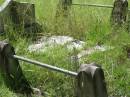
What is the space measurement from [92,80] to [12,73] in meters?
1.21

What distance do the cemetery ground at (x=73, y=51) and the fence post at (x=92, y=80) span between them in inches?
27.0

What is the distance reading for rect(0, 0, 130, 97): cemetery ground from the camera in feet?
12.5

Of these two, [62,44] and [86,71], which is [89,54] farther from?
[86,71]

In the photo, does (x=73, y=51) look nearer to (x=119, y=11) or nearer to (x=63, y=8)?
(x=119, y=11)

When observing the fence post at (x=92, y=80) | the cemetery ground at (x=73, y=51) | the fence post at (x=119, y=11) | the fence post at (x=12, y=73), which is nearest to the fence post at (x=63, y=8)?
the cemetery ground at (x=73, y=51)

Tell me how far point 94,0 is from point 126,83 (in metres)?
4.62

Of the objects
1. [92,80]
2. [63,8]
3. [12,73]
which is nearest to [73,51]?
[12,73]

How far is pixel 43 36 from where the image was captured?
19.0ft

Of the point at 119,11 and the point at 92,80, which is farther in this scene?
the point at 119,11

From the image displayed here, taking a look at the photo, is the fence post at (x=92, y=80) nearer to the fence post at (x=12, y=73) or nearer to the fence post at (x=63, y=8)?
the fence post at (x=12, y=73)

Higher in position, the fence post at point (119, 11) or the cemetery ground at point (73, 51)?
the fence post at point (119, 11)

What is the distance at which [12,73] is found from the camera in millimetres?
3871

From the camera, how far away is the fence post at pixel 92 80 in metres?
2.95

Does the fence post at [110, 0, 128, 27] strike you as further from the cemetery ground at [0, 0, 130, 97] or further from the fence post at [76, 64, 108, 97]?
the fence post at [76, 64, 108, 97]
